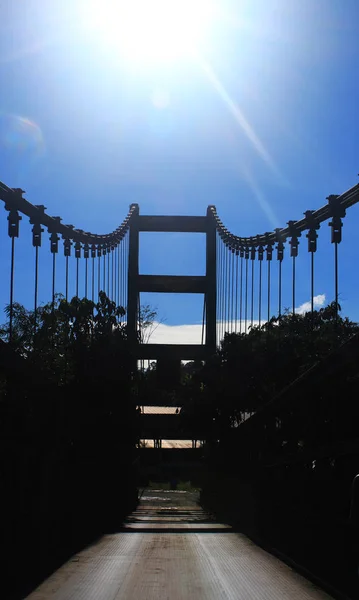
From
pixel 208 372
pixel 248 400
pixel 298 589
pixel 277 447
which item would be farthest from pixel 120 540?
pixel 208 372

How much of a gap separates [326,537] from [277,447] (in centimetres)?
298

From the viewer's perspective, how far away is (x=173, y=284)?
27.3 metres

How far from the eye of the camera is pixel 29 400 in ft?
29.4

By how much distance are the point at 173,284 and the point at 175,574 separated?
22.7 meters

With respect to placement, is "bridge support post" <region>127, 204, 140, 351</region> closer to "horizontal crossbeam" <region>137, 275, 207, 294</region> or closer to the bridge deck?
"horizontal crossbeam" <region>137, 275, 207, 294</region>

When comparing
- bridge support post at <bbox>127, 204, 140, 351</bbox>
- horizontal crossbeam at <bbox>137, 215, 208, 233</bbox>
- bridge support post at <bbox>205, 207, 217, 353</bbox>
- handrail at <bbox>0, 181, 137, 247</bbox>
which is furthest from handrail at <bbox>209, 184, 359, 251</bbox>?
horizontal crossbeam at <bbox>137, 215, 208, 233</bbox>

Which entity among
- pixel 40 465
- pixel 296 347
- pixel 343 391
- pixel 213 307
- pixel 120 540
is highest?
pixel 213 307

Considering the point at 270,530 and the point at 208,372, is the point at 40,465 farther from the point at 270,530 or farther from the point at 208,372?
the point at 208,372

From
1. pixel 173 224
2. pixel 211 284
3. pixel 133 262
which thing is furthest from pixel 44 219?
pixel 173 224

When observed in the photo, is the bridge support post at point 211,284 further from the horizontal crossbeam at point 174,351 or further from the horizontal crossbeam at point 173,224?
the horizontal crossbeam at point 174,351

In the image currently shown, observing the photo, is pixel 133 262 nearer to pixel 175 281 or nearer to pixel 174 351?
pixel 175 281

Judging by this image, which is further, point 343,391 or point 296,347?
point 296,347

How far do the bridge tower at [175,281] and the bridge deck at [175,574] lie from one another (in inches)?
726

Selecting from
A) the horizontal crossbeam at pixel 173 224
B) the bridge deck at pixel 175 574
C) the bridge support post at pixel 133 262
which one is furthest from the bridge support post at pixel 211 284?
the bridge deck at pixel 175 574
